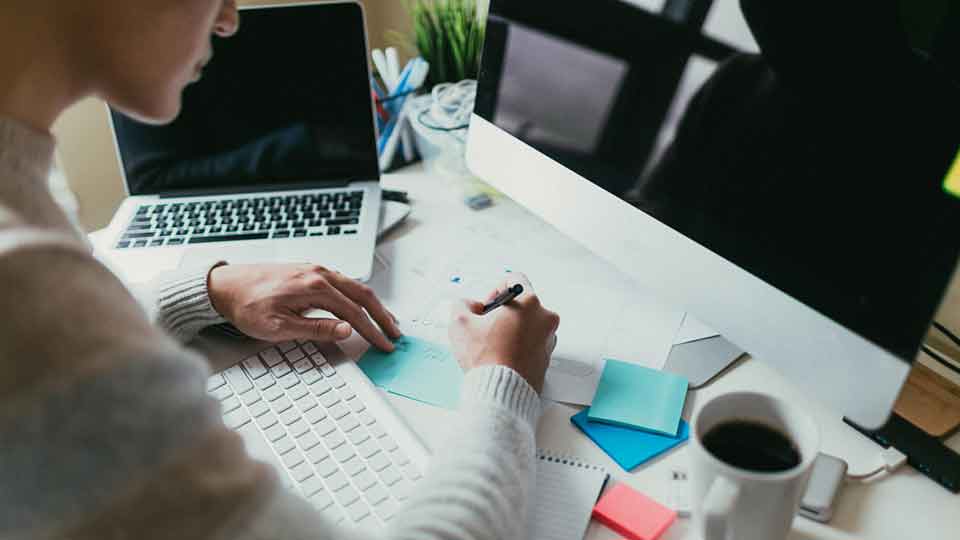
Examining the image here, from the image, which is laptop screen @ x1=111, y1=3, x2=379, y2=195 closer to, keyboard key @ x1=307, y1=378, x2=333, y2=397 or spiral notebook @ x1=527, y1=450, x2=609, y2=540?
keyboard key @ x1=307, y1=378, x2=333, y2=397

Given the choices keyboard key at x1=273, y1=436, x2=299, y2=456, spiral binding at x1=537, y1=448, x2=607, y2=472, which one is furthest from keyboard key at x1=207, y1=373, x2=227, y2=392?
spiral binding at x1=537, y1=448, x2=607, y2=472

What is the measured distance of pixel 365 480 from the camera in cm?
62

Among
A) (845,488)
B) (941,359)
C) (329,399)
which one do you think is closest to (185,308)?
(329,399)

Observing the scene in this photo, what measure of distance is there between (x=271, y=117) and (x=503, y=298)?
47 centimetres

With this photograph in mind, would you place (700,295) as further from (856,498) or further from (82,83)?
(82,83)

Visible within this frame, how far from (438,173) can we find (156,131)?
0.40 meters

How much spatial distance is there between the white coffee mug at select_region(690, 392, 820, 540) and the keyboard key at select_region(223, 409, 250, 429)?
40cm

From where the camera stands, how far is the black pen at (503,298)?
764 millimetres

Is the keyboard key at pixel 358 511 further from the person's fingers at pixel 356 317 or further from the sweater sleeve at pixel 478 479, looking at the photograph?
the person's fingers at pixel 356 317

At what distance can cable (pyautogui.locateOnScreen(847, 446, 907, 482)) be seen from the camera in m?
0.62

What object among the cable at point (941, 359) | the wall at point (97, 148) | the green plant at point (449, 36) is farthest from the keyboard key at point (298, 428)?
the wall at point (97, 148)

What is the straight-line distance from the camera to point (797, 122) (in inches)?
22.3

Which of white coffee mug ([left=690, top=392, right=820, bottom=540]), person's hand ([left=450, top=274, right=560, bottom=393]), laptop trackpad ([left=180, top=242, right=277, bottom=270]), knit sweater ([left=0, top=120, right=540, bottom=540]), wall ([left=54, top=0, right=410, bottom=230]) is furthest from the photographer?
wall ([left=54, top=0, right=410, bottom=230])

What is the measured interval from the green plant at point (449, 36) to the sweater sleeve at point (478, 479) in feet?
2.26
